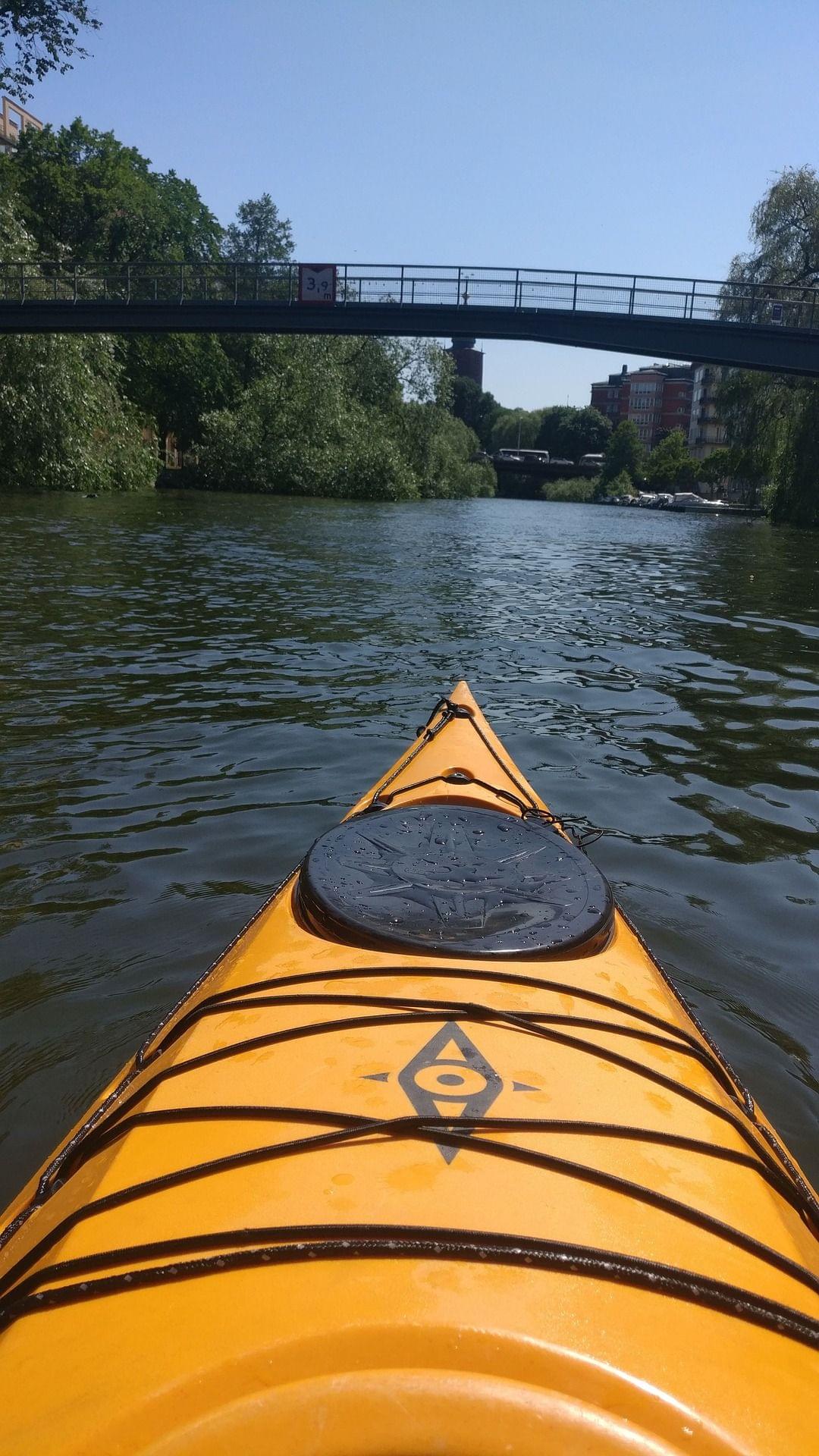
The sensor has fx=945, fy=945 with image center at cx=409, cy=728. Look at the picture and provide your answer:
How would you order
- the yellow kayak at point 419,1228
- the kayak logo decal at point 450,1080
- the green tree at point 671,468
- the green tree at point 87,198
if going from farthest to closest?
1. the green tree at point 671,468
2. the green tree at point 87,198
3. the kayak logo decal at point 450,1080
4. the yellow kayak at point 419,1228

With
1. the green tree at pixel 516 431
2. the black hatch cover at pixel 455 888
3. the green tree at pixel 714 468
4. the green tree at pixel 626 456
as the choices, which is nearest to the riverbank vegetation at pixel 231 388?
the green tree at pixel 714 468

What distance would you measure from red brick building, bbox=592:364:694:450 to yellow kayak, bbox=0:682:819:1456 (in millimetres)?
117541

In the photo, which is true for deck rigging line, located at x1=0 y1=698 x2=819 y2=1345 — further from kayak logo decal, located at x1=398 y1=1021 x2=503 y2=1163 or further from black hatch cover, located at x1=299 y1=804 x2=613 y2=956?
black hatch cover, located at x1=299 y1=804 x2=613 y2=956

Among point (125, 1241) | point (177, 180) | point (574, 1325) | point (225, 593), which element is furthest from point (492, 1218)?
point (177, 180)

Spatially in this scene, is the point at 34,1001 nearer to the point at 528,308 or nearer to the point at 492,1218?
the point at 492,1218

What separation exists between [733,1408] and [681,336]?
86.8 feet

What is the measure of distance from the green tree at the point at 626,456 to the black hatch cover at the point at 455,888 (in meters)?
93.0

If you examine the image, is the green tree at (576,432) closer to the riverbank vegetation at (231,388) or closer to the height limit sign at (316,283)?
the riverbank vegetation at (231,388)

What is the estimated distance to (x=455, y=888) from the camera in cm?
263

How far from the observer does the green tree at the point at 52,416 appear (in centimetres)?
2361

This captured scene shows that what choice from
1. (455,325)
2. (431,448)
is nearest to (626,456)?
(431,448)

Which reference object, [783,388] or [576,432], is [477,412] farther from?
[783,388]

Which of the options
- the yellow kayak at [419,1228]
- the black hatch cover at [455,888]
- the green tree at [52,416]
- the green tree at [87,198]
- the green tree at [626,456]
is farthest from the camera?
the green tree at [626,456]

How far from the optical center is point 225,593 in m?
12.3
